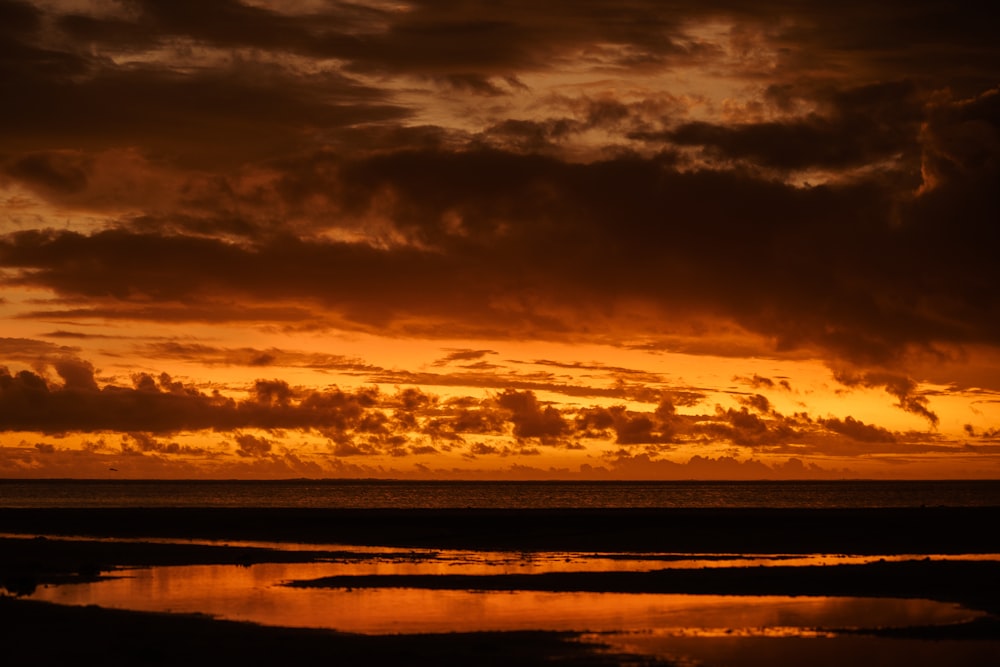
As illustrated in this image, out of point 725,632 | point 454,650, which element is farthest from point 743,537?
point 454,650

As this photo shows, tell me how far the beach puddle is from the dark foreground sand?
1.62 meters

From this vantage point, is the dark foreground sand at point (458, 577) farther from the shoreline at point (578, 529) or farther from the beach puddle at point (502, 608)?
the beach puddle at point (502, 608)

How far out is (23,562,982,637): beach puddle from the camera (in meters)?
32.4

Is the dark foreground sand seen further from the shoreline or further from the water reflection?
the water reflection

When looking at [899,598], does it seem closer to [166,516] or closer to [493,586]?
[493,586]

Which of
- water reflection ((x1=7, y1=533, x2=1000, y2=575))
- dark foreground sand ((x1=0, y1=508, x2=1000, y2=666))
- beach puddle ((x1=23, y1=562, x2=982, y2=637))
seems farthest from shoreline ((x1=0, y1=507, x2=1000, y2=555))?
beach puddle ((x1=23, y1=562, x2=982, y2=637))

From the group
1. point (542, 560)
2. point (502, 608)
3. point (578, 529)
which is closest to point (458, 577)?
point (542, 560)

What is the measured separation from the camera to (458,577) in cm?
4619

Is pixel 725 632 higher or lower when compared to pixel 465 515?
lower

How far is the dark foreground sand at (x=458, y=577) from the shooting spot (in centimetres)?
2827

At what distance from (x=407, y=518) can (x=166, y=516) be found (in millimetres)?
21801

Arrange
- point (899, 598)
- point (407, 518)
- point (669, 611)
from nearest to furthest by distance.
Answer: point (669, 611) → point (899, 598) → point (407, 518)

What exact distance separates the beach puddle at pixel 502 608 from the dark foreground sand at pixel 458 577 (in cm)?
162

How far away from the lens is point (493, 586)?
1683 inches
